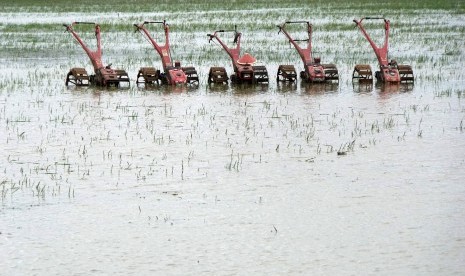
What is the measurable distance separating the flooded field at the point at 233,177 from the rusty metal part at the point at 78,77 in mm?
307

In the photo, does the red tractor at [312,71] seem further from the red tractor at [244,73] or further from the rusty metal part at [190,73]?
the rusty metal part at [190,73]

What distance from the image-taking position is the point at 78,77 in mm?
20625

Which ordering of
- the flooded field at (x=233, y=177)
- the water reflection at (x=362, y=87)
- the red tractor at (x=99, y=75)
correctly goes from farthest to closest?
1. the red tractor at (x=99, y=75)
2. the water reflection at (x=362, y=87)
3. the flooded field at (x=233, y=177)

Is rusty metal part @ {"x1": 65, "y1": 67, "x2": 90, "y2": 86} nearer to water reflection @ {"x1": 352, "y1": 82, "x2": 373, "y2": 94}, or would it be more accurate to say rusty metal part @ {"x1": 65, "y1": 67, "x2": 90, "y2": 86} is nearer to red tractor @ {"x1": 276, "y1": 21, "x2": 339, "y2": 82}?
red tractor @ {"x1": 276, "y1": 21, "x2": 339, "y2": 82}

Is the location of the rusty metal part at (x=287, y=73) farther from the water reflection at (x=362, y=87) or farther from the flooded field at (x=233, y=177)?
the water reflection at (x=362, y=87)

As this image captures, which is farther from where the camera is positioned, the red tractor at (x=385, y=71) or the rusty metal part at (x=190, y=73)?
the rusty metal part at (x=190, y=73)

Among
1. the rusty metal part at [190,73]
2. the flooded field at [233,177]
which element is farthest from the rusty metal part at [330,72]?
the rusty metal part at [190,73]

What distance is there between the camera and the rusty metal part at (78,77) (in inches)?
811

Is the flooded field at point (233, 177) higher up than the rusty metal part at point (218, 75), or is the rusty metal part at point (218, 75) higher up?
the rusty metal part at point (218, 75)

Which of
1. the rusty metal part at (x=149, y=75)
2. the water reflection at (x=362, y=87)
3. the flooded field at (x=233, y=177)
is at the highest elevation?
the rusty metal part at (x=149, y=75)

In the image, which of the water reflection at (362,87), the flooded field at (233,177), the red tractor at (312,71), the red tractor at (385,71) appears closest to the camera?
the flooded field at (233,177)

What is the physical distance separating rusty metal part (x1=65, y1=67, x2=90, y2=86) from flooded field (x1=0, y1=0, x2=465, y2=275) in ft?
1.01

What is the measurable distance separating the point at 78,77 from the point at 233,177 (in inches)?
375

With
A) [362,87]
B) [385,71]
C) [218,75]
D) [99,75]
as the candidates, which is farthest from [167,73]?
[385,71]
